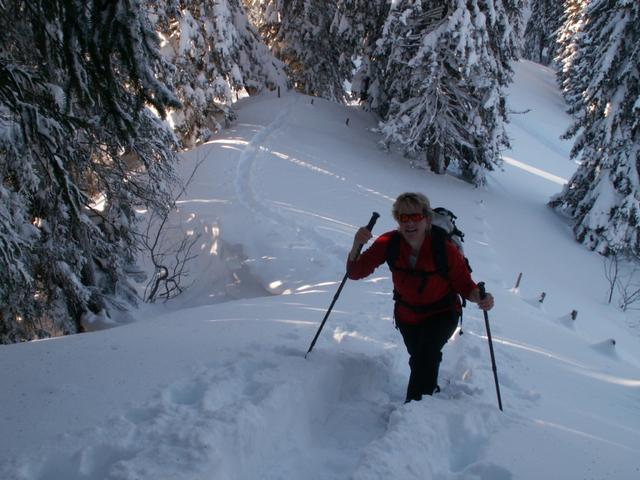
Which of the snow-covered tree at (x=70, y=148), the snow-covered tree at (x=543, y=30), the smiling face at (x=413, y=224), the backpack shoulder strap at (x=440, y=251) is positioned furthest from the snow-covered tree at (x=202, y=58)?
the snow-covered tree at (x=543, y=30)

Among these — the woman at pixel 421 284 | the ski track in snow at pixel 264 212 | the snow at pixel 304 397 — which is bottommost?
the ski track in snow at pixel 264 212

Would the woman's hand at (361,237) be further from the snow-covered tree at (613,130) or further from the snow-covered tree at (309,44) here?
the snow-covered tree at (309,44)

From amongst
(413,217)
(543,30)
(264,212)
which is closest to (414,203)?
(413,217)

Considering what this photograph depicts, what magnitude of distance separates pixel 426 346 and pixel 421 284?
1.80 feet

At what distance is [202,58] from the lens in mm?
17016

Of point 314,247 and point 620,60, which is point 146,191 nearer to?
point 314,247

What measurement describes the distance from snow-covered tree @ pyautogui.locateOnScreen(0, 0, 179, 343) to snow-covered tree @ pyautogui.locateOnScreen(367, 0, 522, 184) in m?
9.47

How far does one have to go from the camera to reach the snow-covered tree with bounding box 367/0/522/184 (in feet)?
47.3

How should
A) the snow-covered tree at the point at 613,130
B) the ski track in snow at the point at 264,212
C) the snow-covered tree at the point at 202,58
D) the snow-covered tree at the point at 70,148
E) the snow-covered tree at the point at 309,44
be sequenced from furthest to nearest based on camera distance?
the snow-covered tree at the point at 309,44 < the snow-covered tree at the point at 202,58 < the snow-covered tree at the point at 613,130 < the ski track in snow at the point at 264,212 < the snow-covered tree at the point at 70,148

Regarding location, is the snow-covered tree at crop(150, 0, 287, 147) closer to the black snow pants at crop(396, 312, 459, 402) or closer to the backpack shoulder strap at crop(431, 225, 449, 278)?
the backpack shoulder strap at crop(431, 225, 449, 278)

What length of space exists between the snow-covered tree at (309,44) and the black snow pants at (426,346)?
66.8 ft

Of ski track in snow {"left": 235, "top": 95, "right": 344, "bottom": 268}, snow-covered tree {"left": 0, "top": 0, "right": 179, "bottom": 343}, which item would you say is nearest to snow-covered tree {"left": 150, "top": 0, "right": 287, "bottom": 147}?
ski track in snow {"left": 235, "top": 95, "right": 344, "bottom": 268}

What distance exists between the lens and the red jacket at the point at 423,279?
3.66 metres

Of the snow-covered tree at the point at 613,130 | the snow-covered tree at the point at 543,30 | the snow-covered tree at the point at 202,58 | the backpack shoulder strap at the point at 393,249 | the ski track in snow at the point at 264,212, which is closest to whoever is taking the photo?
the backpack shoulder strap at the point at 393,249
